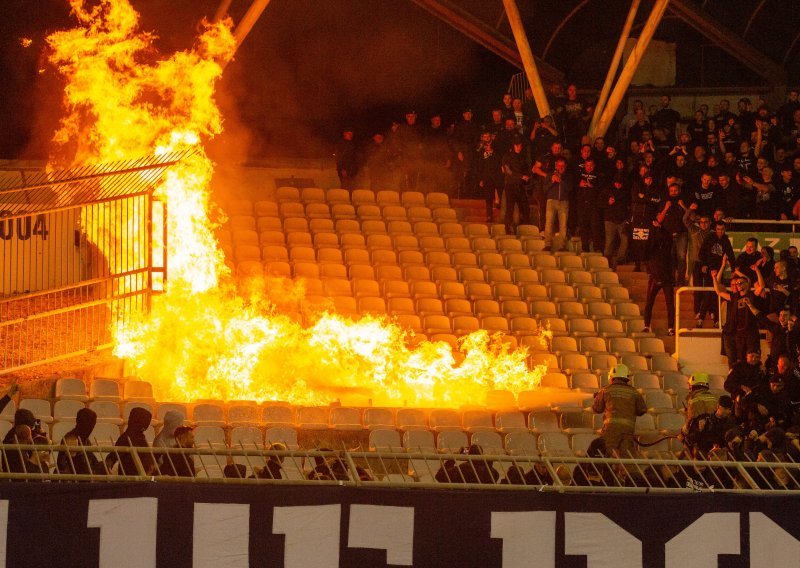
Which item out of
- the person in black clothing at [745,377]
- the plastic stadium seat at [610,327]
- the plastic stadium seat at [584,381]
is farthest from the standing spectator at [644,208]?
the person in black clothing at [745,377]

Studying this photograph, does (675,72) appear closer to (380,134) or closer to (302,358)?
(380,134)

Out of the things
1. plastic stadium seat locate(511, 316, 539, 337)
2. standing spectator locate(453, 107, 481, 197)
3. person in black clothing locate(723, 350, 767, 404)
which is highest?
standing spectator locate(453, 107, 481, 197)

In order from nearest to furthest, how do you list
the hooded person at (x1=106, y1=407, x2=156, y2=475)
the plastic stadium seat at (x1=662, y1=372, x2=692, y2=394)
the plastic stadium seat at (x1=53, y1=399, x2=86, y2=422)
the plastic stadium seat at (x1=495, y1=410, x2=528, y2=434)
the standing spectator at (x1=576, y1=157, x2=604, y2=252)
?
the hooded person at (x1=106, y1=407, x2=156, y2=475)
the plastic stadium seat at (x1=53, y1=399, x2=86, y2=422)
the plastic stadium seat at (x1=495, y1=410, x2=528, y2=434)
the plastic stadium seat at (x1=662, y1=372, x2=692, y2=394)
the standing spectator at (x1=576, y1=157, x2=604, y2=252)

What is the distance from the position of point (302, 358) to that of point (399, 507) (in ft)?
25.3

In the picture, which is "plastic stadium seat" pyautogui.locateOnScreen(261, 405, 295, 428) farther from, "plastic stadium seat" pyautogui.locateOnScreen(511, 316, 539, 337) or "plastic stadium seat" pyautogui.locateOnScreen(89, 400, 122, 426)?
"plastic stadium seat" pyautogui.locateOnScreen(511, 316, 539, 337)

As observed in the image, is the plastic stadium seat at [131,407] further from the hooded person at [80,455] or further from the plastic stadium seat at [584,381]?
the plastic stadium seat at [584,381]

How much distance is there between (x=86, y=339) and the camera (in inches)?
593

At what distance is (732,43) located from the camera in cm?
2459

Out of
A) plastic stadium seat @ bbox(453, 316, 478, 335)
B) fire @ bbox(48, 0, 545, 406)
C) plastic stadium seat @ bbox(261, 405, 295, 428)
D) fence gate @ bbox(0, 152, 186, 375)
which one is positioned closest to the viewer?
plastic stadium seat @ bbox(261, 405, 295, 428)

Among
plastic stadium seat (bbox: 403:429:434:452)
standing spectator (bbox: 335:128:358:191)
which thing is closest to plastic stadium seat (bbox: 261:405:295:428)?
plastic stadium seat (bbox: 403:429:434:452)

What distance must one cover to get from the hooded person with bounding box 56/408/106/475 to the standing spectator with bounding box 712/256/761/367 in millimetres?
8720

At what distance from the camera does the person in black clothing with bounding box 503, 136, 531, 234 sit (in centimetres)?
2023

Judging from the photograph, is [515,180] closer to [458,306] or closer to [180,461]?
[458,306]

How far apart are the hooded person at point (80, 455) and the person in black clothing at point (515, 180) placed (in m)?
10.8
